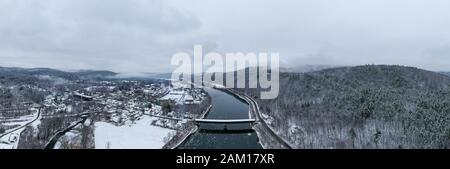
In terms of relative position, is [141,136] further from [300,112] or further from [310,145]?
[300,112]

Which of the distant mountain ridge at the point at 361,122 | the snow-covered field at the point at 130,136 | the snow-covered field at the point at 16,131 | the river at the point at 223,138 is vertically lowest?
the river at the point at 223,138

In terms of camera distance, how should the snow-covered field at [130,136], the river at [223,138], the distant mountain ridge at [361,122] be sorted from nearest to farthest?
the distant mountain ridge at [361,122], the snow-covered field at [130,136], the river at [223,138]

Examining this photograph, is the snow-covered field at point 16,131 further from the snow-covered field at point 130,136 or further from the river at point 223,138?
the river at point 223,138

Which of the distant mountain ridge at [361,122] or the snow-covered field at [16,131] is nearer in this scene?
the distant mountain ridge at [361,122]

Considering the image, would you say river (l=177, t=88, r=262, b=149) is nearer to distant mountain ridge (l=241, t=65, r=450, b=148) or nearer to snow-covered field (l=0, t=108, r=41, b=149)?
distant mountain ridge (l=241, t=65, r=450, b=148)

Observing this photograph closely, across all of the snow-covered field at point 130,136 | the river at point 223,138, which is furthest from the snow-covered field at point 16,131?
the river at point 223,138
